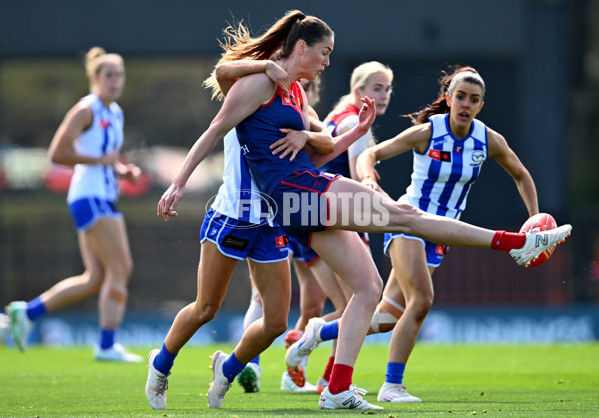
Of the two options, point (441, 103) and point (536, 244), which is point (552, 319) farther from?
point (536, 244)

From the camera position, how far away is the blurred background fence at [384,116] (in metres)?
16.0

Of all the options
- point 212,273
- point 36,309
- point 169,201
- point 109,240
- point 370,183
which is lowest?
point 36,309

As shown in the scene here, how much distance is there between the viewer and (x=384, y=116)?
656 inches

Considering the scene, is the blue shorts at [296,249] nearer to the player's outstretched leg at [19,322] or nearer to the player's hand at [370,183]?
the player's hand at [370,183]

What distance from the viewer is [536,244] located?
5.69 meters

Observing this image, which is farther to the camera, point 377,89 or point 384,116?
point 384,116

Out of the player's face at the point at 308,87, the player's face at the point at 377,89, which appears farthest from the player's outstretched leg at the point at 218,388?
the player's face at the point at 377,89

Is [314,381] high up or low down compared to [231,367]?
down

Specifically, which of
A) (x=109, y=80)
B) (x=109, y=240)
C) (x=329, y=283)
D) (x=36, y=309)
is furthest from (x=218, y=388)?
(x=109, y=80)

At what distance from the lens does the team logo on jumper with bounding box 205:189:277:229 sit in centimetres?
601

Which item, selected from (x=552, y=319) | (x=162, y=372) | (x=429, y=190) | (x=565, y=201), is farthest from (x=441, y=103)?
(x=565, y=201)

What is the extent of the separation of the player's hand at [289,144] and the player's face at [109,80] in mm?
4962

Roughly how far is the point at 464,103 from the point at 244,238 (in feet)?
6.61

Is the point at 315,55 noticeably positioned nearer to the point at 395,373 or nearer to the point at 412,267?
the point at 412,267
